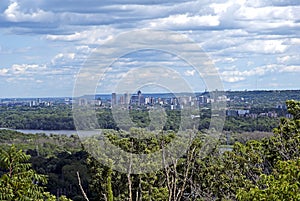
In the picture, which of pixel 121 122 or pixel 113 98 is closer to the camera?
pixel 113 98

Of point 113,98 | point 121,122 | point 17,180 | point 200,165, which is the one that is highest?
point 113,98

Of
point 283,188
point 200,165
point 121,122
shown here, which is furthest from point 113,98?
point 283,188

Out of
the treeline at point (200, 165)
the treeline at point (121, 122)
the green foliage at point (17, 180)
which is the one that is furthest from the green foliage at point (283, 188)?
the green foliage at point (17, 180)

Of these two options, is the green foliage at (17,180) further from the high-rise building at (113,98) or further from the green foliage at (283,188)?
the high-rise building at (113,98)

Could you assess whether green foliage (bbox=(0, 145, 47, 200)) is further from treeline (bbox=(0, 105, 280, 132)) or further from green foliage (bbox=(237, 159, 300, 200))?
green foliage (bbox=(237, 159, 300, 200))

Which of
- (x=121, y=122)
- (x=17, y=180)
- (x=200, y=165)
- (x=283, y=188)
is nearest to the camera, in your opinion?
(x=283, y=188)

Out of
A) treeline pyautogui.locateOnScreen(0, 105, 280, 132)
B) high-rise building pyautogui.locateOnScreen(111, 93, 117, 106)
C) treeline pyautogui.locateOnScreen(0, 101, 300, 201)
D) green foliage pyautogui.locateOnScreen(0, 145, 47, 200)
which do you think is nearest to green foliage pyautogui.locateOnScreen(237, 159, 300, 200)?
treeline pyautogui.locateOnScreen(0, 101, 300, 201)

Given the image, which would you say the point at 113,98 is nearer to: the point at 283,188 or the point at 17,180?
the point at 17,180

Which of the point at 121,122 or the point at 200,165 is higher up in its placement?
the point at 121,122

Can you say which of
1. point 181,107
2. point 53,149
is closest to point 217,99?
point 181,107

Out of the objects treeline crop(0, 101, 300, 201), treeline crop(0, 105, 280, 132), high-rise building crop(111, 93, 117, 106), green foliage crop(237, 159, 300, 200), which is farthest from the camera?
treeline crop(0, 105, 280, 132)

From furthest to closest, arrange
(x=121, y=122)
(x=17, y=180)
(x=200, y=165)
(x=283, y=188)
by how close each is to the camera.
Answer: (x=200, y=165) → (x=121, y=122) → (x=17, y=180) → (x=283, y=188)

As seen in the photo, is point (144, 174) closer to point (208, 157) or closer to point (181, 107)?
point (208, 157)

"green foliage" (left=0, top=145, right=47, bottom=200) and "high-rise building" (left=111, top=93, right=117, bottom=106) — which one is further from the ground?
"high-rise building" (left=111, top=93, right=117, bottom=106)
